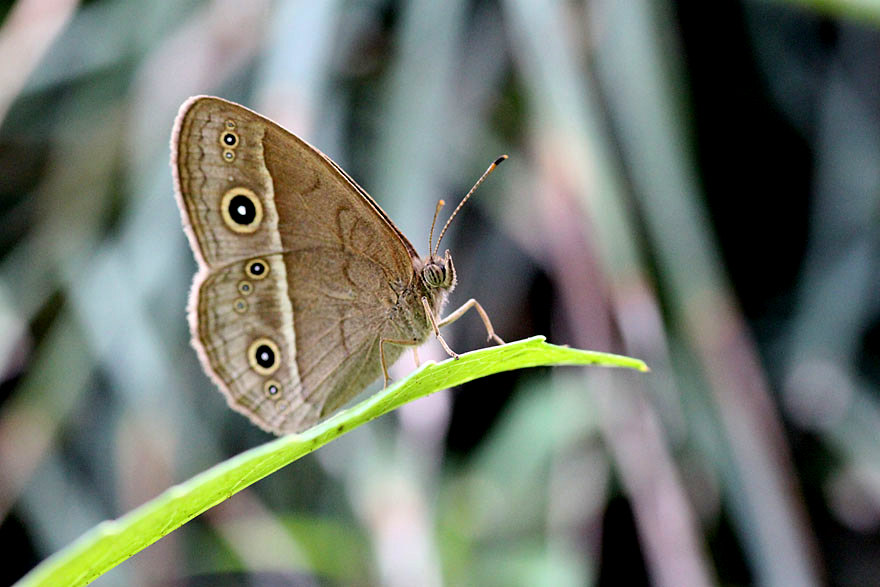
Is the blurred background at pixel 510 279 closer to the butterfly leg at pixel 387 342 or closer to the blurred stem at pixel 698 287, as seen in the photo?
the blurred stem at pixel 698 287

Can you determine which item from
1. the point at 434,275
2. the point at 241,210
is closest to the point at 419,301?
the point at 434,275

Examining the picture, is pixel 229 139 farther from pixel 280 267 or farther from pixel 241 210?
pixel 280 267

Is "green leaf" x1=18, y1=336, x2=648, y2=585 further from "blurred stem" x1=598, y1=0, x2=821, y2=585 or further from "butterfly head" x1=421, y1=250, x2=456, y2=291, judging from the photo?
"blurred stem" x1=598, y1=0, x2=821, y2=585

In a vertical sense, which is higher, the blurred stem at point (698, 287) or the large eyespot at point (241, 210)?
the large eyespot at point (241, 210)

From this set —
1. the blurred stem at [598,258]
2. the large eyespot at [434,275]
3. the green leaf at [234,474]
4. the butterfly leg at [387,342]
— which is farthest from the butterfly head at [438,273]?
the green leaf at [234,474]

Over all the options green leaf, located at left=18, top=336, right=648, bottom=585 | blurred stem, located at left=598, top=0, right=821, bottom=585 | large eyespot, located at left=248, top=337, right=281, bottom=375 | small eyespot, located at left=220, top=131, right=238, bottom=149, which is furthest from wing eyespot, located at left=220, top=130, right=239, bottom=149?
blurred stem, located at left=598, top=0, right=821, bottom=585

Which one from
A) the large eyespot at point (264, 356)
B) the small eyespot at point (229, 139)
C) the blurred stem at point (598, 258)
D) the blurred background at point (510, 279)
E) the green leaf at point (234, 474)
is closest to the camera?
the green leaf at point (234, 474)

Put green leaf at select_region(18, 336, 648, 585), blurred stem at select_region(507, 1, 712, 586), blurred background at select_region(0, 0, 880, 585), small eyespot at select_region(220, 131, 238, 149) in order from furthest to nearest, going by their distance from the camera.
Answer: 1. blurred background at select_region(0, 0, 880, 585)
2. blurred stem at select_region(507, 1, 712, 586)
3. small eyespot at select_region(220, 131, 238, 149)
4. green leaf at select_region(18, 336, 648, 585)
